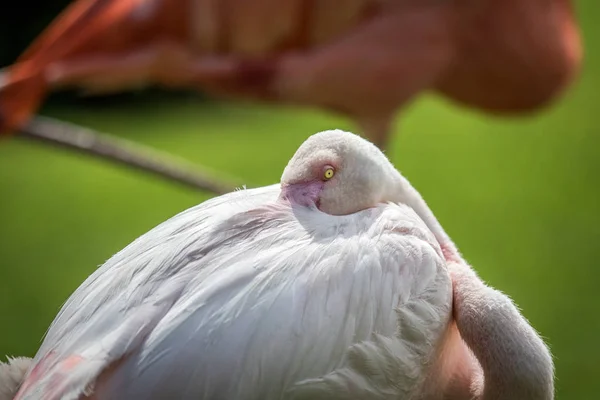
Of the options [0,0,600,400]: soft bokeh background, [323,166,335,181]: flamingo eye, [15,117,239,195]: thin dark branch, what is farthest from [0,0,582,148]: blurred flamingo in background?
[323,166,335,181]: flamingo eye

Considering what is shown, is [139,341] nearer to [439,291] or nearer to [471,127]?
[439,291]

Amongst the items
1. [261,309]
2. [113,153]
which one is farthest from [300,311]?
[113,153]

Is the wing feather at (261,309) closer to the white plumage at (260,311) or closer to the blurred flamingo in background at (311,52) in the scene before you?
→ the white plumage at (260,311)

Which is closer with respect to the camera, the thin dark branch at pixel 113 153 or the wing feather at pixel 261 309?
the wing feather at pixel 261 309

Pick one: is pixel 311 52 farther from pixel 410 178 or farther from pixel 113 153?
pixel 410 178

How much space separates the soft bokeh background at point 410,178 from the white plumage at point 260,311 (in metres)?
1.91

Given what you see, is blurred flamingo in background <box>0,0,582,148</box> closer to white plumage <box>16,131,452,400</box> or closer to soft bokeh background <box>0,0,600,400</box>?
soft bokeh background <box>0,0,600,400</box>

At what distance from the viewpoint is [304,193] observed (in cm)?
123

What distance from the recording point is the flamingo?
105 centimetres

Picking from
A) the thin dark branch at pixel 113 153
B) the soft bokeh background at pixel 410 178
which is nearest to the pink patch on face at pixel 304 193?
the thin dark branch at pixel 113 153

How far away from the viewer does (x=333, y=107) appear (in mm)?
2805

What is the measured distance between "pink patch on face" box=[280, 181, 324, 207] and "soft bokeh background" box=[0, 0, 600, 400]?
1.92 metres

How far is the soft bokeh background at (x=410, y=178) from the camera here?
3604mm

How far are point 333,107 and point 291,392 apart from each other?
1.80 metres
